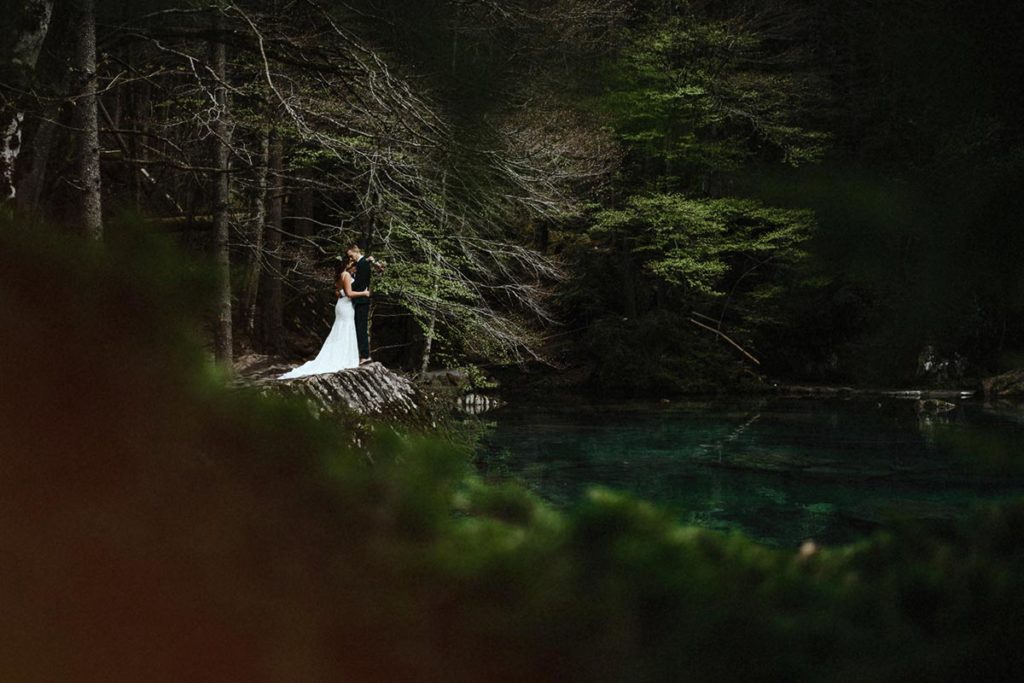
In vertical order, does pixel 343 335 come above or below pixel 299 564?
above

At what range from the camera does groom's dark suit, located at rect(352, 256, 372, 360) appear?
12406 mm

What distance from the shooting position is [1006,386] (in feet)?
67.0

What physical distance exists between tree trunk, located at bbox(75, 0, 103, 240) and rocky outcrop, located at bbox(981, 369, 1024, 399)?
62.4ft

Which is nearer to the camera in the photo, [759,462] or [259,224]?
[759,462]

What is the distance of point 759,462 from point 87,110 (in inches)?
380

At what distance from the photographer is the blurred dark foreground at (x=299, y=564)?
34.7 inches

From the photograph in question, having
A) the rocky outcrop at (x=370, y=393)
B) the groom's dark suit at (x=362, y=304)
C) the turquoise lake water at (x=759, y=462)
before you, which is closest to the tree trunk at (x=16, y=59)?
the rocky outcrop at (x=370, y=393)

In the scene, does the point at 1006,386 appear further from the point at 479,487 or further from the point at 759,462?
the point at 479,487

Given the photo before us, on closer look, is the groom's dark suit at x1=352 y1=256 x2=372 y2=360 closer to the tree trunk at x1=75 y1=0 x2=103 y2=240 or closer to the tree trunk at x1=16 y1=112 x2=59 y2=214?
the tree trunk at x1=75 y1=0 x2=103 y2=240

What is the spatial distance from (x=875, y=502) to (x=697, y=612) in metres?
9.92

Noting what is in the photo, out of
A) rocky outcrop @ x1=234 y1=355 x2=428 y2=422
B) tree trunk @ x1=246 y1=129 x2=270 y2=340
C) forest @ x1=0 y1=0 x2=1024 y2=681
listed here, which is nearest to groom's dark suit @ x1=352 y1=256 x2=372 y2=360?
tree trunk @ x1=246 y1=129 x2=270 y2=340

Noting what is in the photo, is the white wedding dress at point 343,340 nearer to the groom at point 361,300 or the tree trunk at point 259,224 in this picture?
the groom at point 361,300

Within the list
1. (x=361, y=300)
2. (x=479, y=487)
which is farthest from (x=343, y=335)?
(x=479, y=487)

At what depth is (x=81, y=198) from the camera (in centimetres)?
956
